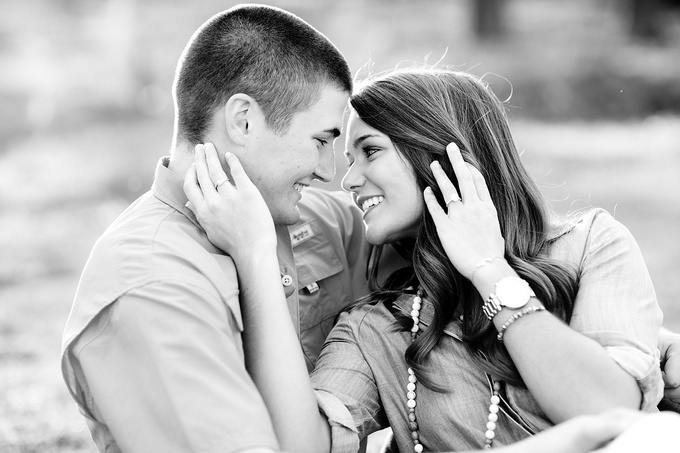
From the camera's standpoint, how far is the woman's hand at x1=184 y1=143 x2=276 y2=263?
245cm

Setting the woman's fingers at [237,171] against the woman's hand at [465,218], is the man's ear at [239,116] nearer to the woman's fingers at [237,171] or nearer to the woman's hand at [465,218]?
the woman's fingers at [237,171]

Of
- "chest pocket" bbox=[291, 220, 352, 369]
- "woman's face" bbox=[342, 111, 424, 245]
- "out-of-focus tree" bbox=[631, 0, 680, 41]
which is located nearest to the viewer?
"woman's face" bbox=[342, 111, 424, 245]

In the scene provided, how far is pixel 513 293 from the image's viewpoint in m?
2.46

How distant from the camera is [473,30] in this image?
1666 cm

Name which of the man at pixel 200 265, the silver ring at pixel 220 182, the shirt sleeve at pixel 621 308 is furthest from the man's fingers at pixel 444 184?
the silver ring at pixel 220 182

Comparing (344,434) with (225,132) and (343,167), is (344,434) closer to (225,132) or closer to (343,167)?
(225,132)

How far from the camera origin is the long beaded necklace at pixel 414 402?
2547mm

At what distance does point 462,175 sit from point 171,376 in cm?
123

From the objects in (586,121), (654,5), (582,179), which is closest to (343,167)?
(582,179)

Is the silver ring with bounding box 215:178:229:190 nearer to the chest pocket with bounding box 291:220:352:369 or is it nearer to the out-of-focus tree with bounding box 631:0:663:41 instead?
the chest pocket with bounding box 291:220:352:369

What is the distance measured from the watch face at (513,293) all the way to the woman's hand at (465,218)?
13 cm

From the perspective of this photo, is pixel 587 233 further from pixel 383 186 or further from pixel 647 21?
pixel 647 21

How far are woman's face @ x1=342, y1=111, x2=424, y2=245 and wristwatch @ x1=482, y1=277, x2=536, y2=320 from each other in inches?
22.6

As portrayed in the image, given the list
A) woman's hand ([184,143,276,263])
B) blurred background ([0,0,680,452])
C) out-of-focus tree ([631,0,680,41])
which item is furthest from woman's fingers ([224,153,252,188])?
out-of-focus tree ([631,0,680,41])
